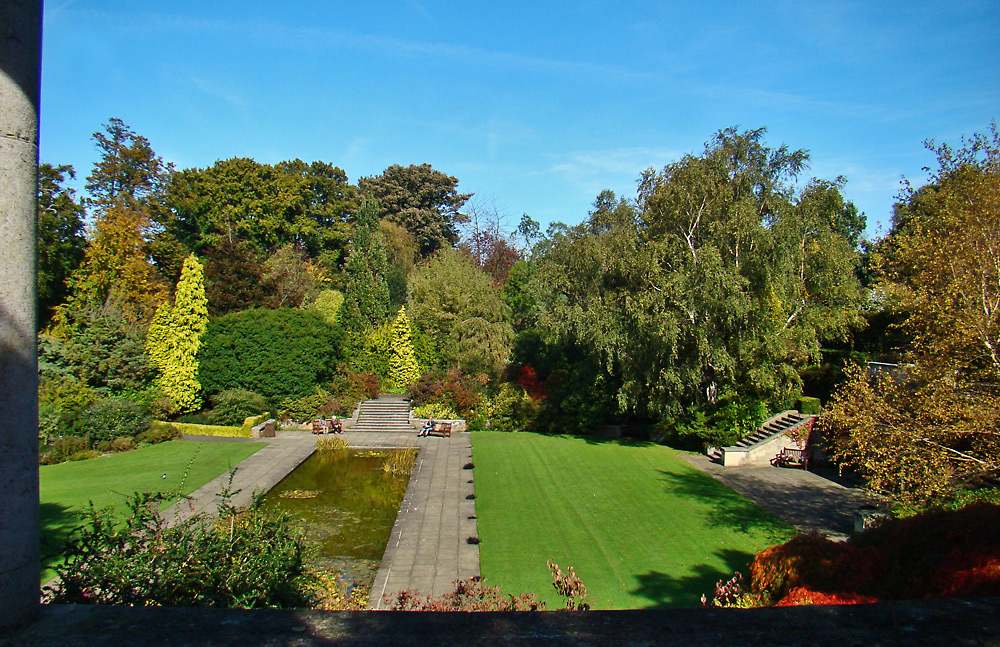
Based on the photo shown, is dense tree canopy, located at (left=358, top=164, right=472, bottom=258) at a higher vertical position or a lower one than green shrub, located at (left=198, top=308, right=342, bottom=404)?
higher

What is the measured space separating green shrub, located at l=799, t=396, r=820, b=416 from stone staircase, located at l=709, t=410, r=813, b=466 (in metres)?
0.23

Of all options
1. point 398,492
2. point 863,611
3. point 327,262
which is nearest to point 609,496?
point 398,492

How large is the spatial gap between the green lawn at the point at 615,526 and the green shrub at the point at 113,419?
38.5 ft

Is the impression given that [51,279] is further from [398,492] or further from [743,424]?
[743,424]

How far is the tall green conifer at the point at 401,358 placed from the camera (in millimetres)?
29422

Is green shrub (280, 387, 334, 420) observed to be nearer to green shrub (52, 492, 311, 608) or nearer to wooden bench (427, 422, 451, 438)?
wooden bench (427, 422, 451, 438)

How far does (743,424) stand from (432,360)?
15119 mm

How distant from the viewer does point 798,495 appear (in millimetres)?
15727

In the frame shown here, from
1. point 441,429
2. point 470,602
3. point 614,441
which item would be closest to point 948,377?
point 470,602

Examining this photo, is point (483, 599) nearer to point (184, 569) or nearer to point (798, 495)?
point (184, 569)

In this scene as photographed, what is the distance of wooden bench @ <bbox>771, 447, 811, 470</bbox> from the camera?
62.0ft

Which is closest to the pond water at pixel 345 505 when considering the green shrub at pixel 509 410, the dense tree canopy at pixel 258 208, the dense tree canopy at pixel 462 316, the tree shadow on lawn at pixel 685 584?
the tree shadow on lawn at pixel 685 584

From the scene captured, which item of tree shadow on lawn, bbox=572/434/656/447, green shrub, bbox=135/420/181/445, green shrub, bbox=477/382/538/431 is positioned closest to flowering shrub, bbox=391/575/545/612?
tree shadow on lawn, bbox=572/434/656/447

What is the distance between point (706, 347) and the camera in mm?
18781
